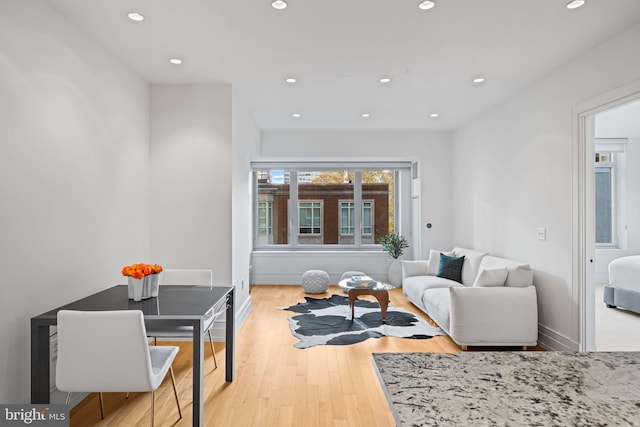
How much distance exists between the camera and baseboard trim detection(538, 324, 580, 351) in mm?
3291

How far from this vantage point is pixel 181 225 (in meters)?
3.85

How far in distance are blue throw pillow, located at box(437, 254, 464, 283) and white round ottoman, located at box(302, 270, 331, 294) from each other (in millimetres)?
1845

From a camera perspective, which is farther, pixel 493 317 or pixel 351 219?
pixel 351 219

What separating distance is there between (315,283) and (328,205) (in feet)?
5.68

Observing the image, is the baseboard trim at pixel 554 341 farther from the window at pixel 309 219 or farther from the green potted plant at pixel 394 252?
the window at pixel 309 219

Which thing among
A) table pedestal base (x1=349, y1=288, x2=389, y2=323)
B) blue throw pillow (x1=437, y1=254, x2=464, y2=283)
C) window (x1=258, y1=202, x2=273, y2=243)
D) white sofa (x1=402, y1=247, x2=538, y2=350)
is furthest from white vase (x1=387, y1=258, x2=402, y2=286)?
white sofa (x1=402, y1=247, x2=538, y2=350)

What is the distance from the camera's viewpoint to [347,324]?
14.0 ft

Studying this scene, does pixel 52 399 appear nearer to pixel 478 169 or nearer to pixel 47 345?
pixel 47 345

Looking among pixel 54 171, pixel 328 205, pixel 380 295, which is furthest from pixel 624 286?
pixel 54 171

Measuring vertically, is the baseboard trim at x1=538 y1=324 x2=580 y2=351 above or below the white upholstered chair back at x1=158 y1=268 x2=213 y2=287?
below

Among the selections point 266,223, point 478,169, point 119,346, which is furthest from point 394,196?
point 119,346

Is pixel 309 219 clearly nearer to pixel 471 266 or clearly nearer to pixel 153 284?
pixel 471 266

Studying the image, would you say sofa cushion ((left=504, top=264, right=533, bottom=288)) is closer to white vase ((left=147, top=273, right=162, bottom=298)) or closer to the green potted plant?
the green potted plant

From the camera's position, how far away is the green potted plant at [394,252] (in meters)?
6.32
